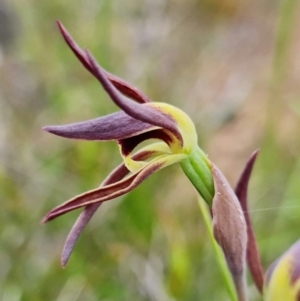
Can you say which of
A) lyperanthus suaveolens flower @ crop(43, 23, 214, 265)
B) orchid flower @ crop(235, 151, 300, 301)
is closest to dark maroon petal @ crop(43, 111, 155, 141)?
lyperanthus suaveolens flower @ crop(43, 23, 214, 265)

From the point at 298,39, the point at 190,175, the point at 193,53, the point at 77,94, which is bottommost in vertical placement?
the point at 298,39

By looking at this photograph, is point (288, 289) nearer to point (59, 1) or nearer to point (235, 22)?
point (59, 1)

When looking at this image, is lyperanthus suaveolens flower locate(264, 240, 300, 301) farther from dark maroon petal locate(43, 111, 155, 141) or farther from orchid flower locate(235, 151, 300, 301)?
dark maroon petal locate(43, 111, 155, 141)

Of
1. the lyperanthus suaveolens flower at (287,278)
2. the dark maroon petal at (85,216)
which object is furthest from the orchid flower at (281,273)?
the dark maroon petal at (85,216)

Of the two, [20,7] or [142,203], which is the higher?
[20,7]

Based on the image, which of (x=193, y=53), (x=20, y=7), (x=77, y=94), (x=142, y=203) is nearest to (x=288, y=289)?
(x=142, y=203)

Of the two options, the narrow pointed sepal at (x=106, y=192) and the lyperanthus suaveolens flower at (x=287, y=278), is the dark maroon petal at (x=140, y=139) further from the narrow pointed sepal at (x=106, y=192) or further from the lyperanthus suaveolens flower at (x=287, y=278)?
the lyperanthus suaveolens flower at (x=287, y=278)
